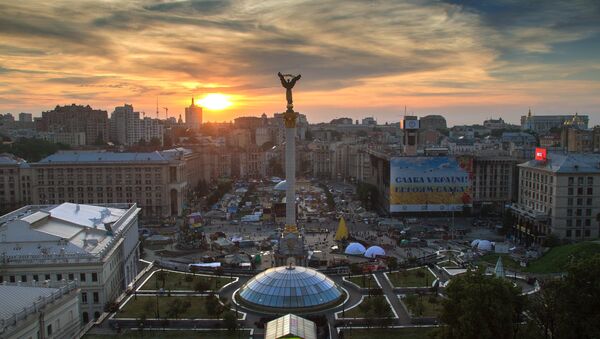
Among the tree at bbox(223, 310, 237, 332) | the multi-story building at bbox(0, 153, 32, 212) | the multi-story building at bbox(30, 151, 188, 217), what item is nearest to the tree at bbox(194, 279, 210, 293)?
the tree at bbox(223, 310, 237, 332)

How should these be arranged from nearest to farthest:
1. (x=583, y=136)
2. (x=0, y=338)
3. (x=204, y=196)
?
(x=0, y=338) → (x=204, y=196) → (x=583, y=136)

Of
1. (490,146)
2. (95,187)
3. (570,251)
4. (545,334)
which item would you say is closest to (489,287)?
(545,334)

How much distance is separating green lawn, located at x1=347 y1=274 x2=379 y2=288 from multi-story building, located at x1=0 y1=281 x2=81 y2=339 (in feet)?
68.6

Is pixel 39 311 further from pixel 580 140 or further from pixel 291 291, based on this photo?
pixel 580 140

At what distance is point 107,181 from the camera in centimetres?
7844

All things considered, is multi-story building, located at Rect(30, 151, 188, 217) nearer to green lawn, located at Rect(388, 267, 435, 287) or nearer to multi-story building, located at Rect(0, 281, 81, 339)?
green lawn, located at Rect(388, 267, 435, 287)

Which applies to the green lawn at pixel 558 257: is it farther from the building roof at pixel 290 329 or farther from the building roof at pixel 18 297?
the building roof at pixel 18 297

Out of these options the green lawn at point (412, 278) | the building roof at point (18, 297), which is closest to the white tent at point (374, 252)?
the green lawn at point (412, 278)

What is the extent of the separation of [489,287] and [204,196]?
262ft

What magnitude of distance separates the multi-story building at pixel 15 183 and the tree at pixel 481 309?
71057 millimetres

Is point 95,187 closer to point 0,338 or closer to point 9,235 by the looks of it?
point 9,235

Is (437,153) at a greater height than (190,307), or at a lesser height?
greater

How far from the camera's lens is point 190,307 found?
119 feet

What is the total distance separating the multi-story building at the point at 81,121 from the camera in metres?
180
